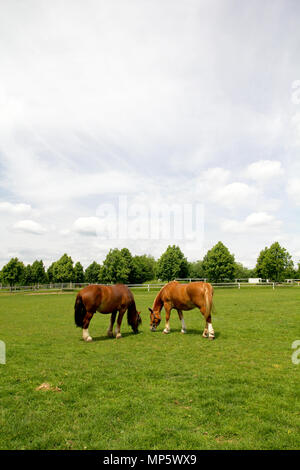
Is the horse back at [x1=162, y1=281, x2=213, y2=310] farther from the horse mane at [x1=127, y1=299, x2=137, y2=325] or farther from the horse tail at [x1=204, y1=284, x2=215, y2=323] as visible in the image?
the horse mane at [x1=127, y1=299, x2=137, y2=325]

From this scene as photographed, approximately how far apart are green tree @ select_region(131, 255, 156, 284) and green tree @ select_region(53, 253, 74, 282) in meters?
17.0

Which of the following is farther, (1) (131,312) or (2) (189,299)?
(1) (131,312)

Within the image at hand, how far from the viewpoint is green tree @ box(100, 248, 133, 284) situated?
68.7 m

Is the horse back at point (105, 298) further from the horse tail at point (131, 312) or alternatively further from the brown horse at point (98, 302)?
the horse tail at point (131, 312)

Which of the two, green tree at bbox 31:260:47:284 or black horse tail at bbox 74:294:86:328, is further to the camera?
green tree at bbox 31:260:47:284

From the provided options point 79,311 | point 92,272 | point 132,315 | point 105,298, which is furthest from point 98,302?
point 92,272

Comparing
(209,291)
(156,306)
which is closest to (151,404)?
(209,291)

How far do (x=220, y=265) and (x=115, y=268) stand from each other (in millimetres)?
25229

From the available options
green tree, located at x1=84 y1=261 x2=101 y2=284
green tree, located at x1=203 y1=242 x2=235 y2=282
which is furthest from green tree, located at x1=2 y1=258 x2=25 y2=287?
green tree, located at x1=203 y1=242 x2=235 y2=282

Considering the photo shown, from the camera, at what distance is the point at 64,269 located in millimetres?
73312

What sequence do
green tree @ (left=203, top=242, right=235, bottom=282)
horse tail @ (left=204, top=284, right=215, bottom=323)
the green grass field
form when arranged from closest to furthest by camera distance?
1. the green grass field
2. horse tail @ (left=204, top=284, right=215, bottom=323)
3. green tree @ (left=203, top=242, right=235, bottom=282)

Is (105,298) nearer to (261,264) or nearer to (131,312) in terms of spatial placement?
(131,312)

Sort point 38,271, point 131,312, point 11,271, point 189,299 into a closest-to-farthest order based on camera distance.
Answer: point 189,299 < point 131,312 < point 11,271 < point 38,271
